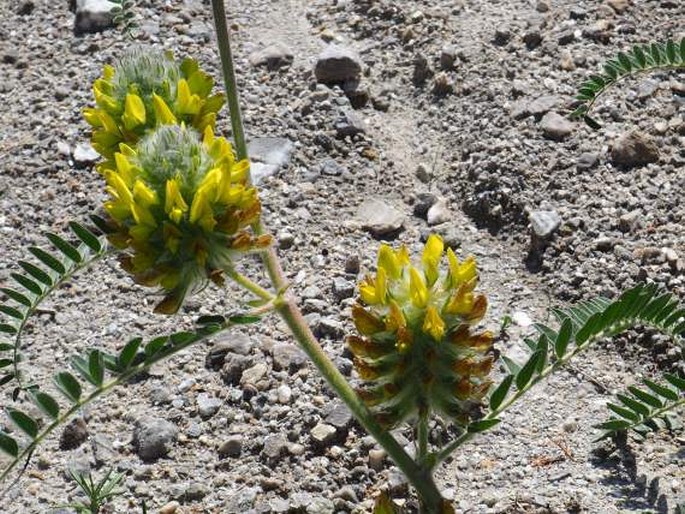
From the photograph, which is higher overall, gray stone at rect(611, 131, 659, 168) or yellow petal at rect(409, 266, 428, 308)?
A: yellow petal at rect(409, 266, 428, 308)

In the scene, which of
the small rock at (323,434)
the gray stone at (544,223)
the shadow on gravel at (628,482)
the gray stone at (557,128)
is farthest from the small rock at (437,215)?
the shadow on gravel at (628,482)

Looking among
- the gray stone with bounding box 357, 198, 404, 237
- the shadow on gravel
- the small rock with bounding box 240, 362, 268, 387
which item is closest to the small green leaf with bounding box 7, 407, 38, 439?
the small rock with bounding box 240, 362, 268, 387

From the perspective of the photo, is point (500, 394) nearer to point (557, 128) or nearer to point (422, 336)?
point (422, 336)

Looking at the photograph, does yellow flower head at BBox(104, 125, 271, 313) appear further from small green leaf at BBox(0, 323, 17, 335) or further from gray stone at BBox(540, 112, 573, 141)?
gray stone at BBox(540, 112, 573, 141)

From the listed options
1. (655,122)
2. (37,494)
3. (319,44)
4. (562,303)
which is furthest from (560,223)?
(37,494)

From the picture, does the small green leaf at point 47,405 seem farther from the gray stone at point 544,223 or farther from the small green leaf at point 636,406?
the gray stone at point 544,223
